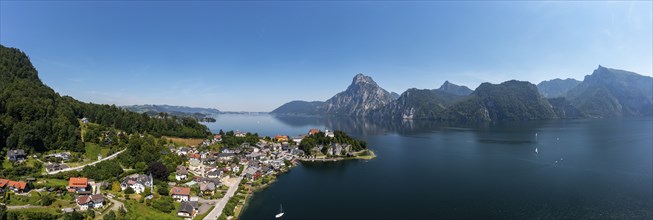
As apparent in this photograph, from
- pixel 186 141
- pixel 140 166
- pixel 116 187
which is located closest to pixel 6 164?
pixel 140 166

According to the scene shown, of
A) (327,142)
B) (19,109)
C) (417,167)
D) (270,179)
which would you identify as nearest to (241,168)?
(270,179)

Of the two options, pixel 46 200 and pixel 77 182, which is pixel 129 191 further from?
pixel 46 200

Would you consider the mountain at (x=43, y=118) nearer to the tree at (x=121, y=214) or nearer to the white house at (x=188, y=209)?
A: the tree at (x=121, y=214)

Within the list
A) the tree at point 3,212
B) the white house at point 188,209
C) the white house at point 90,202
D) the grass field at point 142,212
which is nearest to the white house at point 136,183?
the grass field at point 142,212

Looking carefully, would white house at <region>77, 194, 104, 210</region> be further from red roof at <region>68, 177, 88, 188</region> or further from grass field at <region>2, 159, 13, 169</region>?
grass field at <region>2, 159, 13, 169</region>

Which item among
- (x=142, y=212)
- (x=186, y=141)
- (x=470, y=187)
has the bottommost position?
(x=142, y=212)

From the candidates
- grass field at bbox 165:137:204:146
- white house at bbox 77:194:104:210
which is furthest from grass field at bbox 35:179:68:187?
grass field at bbox 165:137:204:146

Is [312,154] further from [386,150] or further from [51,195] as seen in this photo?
[51,195]
